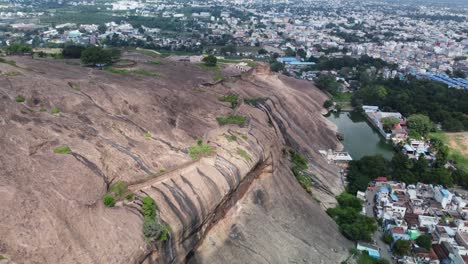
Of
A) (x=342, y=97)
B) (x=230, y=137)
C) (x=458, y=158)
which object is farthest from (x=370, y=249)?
(x=342, y=97)

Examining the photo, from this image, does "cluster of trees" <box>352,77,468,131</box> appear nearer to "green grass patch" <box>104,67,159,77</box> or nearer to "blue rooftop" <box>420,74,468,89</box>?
"blue rooftop" <box>420,74,468,89</box>

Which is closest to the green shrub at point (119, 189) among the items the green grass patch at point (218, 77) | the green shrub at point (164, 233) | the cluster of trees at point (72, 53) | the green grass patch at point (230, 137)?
the green shrub at point (164, 233)

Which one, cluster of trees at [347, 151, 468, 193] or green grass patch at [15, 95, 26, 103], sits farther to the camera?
cluster of trees at [347, 151, 468, 193]

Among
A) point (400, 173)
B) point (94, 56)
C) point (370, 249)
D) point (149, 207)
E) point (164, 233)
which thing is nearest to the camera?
point (164, 233)

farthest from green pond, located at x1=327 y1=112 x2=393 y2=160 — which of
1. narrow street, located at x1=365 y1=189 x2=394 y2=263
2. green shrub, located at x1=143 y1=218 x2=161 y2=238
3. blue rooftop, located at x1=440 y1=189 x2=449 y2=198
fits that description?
green shrub, located at x1=143 y1=218 x2=161 y2=238

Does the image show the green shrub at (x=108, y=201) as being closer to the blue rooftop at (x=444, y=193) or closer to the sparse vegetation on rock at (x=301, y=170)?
the sparse vegetation on rock at (x=301, y=170)

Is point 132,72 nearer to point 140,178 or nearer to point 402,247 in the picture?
point 140,178

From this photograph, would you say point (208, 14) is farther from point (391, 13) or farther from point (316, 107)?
point (316, 107)
